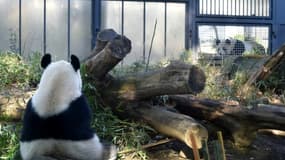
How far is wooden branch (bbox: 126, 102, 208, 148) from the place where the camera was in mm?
4387

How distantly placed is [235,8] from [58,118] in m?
7.99

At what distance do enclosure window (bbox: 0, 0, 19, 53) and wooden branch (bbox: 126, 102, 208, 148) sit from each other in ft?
15.6

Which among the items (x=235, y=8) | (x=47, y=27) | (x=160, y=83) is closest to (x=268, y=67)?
(x=160, y=83)

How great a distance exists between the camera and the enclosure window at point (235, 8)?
1088cm

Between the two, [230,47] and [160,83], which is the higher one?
[230,47]

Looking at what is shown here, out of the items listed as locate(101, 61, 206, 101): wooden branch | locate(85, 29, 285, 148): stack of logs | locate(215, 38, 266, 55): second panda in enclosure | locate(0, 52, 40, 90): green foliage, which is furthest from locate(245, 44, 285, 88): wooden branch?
locate(215, 38, 266, 55): second panda in enclosure

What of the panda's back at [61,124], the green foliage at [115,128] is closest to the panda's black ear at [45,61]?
the panda's back at [61,124]

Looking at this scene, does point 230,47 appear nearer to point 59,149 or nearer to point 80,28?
point 80,28

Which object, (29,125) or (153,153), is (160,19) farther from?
(29,125)

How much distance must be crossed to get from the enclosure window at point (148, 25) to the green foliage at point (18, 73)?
3399 millimetres

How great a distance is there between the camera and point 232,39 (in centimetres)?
1079

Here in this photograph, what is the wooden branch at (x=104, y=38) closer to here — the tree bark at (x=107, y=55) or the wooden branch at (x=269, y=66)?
the tree bark at (x=107, y=55)

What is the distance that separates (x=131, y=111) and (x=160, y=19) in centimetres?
540

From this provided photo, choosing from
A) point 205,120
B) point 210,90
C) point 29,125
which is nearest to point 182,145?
point 205,120
